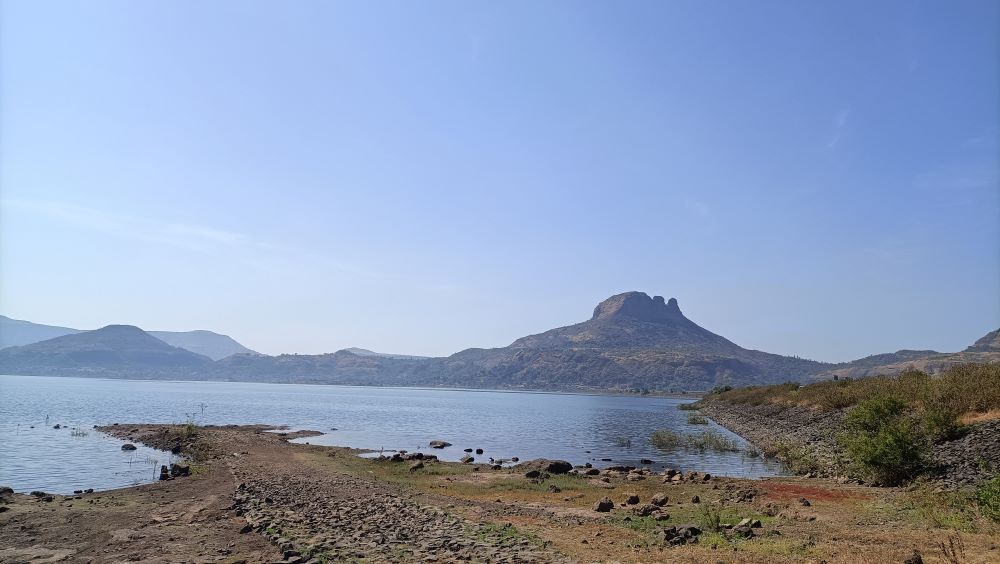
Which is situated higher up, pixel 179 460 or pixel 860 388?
pixel 860 388

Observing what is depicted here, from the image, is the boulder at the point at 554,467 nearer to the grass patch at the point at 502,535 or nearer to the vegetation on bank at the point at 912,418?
the vegetation on bank at the point at 912,418

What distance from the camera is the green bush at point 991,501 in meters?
15.7

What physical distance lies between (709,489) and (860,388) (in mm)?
34109

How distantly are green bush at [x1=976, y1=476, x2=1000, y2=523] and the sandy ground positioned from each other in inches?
14.9

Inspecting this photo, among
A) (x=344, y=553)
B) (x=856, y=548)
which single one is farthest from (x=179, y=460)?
(x=856, y=548)

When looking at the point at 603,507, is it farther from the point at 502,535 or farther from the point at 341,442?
the point at 341,442

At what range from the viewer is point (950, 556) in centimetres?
1247

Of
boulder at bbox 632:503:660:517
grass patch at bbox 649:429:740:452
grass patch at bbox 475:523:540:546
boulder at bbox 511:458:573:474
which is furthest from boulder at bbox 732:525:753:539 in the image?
grass patch at bbox 649:429:740:452

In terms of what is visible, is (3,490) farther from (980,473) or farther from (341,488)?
(980,473)

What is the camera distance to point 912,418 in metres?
32.6

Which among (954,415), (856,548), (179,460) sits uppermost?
(954,415)

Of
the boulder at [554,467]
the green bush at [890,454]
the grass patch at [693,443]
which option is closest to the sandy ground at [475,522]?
the green bush at [890,454]

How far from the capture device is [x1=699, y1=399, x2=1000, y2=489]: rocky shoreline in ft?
78.7

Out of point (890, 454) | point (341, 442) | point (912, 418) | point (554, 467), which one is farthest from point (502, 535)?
point (341, 442)
